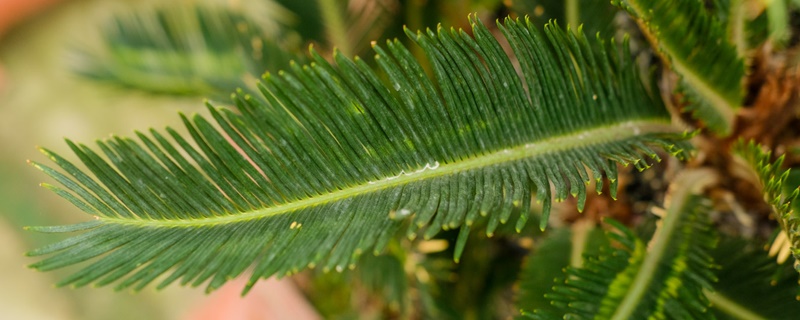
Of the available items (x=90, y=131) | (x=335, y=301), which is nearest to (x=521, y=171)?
(x=335, y=301)

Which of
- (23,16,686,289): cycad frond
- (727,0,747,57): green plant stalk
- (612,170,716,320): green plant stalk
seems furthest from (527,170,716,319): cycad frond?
(727,0,747,57): green plant stalk

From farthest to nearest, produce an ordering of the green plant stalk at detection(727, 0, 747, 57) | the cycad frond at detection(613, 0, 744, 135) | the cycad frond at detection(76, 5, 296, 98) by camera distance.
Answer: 1. the cycad frond at detection(76, 5, 296, 98)
2. the green plant stalk at detection(727, 0, 747, 57)
3. the cycad frond at detection(613, 0, 744, 135)

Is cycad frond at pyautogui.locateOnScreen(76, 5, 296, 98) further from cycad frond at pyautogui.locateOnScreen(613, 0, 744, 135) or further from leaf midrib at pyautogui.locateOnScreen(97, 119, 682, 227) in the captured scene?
cycad frond at pyautogui.locateOnScreen(613, 0, 744, 135)

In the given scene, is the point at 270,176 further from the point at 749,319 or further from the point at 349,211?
the point at 749,319

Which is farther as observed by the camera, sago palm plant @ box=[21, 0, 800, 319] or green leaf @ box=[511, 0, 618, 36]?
green leaf @ box=[511, 0, 618, 36]

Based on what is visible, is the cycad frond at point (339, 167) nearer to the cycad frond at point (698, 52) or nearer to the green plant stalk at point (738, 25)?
the cycad frond at point (698, 52)

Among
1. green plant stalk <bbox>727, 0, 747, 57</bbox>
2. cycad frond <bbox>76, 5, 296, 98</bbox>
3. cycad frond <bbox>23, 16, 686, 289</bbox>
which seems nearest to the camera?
cycad frond <bbox>23, 16, 686, 289</bbox>

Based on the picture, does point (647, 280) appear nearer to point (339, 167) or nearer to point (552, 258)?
point (552, 258)
